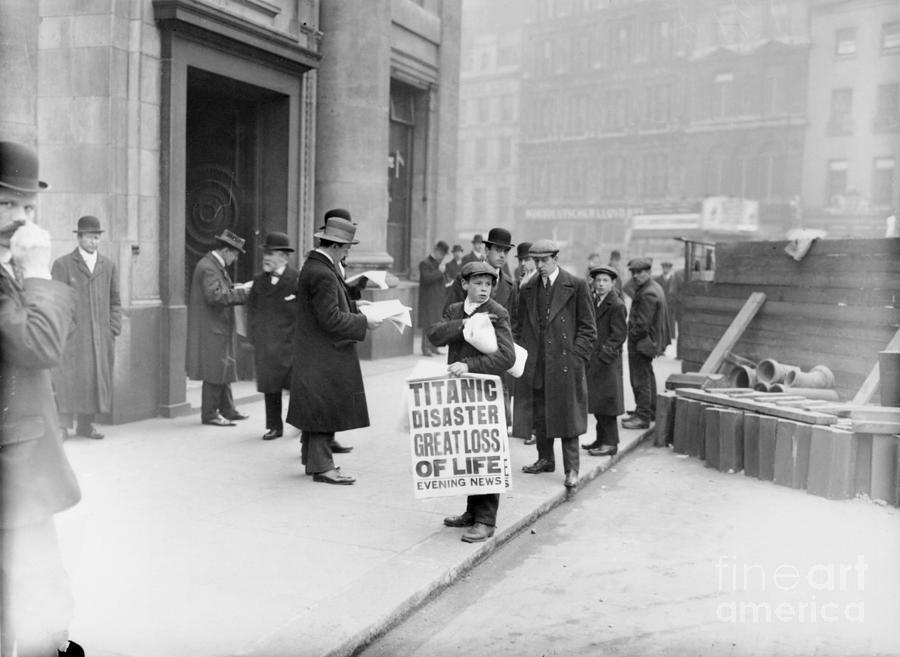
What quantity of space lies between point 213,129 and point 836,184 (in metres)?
26.3

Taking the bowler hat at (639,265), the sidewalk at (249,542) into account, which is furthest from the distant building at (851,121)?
the sidewalk at (249,542)

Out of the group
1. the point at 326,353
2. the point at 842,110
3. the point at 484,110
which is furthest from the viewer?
the point at 484,110

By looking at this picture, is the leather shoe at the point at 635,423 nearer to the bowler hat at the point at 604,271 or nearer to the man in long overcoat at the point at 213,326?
the bowler hat at the point at 604,271

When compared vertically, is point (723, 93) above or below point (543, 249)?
above

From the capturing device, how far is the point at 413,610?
4.98m

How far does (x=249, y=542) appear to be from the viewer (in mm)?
5742

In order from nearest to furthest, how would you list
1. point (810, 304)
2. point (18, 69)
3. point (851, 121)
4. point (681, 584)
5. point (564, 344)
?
point (681, 584) → point (564, 344) → point (18, 69) → point (810, 304) → point (851, 121)

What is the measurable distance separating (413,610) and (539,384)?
3.12 metres

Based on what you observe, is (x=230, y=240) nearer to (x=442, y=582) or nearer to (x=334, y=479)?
(x=334, y=479)

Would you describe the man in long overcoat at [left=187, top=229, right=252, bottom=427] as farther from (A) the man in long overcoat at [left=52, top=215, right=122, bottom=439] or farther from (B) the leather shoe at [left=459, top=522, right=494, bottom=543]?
(B) the leather shoe at [left=459, top=522, right=494, bottom=543]

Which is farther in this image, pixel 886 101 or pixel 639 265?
pixel 886 101

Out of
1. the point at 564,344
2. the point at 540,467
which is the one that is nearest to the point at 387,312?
the point at 564,344

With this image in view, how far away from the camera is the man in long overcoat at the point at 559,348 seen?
24.9 feet

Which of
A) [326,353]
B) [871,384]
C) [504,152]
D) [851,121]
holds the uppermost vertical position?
[504,152]
